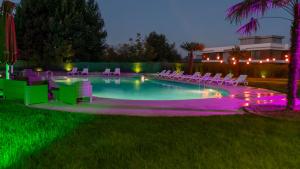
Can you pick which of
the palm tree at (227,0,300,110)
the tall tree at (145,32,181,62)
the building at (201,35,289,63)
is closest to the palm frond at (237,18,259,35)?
the palm tree at (227,0,300,110)

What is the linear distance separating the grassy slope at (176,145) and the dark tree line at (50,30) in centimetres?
2754

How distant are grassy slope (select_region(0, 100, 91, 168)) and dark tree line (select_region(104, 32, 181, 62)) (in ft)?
107

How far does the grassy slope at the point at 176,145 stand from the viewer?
4.52m

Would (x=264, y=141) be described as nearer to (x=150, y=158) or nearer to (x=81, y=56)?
(x=150, y=158)

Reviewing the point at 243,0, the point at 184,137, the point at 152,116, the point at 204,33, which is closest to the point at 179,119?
the point at 152,116

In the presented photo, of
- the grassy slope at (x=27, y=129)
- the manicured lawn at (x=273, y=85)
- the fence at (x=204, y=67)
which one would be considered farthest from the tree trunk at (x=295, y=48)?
the fence at (x=204, y=67)

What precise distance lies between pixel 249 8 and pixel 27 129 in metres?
5.84

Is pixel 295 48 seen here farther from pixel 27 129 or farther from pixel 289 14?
pixel 27 129

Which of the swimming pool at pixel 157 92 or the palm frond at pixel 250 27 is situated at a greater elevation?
Result: the palm frond at pixel 250 27

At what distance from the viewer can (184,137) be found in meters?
5.85

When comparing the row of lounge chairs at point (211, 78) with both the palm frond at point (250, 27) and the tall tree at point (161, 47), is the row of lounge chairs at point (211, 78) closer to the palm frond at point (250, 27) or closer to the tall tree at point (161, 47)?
the palm frond at point (250, 27)

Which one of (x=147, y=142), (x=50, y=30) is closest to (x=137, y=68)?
(x=50, y=30)

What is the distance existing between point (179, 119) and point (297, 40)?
3535 millimetres

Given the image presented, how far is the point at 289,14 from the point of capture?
839 cm
